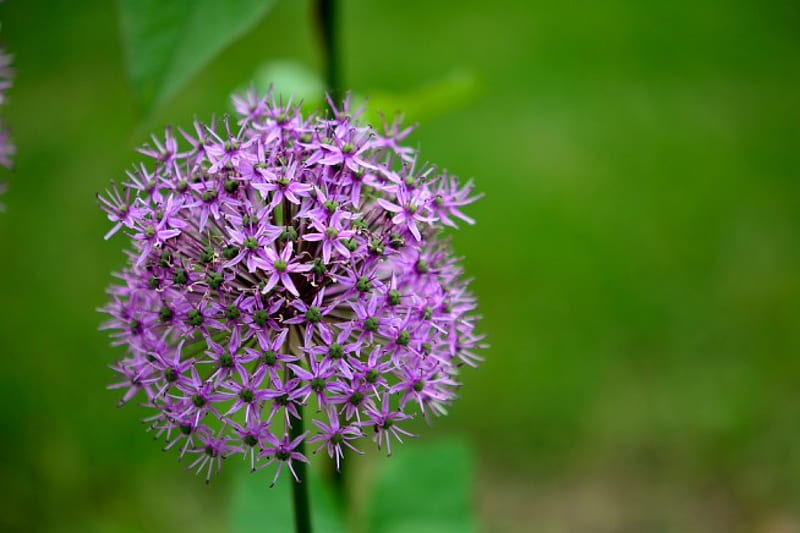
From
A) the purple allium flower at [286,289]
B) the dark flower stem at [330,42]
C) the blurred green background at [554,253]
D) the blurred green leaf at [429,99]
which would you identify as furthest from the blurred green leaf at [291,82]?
the purple allium flower at [286,289]

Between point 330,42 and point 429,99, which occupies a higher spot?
point 330,42

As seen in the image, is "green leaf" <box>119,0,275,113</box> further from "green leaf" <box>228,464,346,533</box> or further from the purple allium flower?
"green leaf" <box>228,464,346,533</box>

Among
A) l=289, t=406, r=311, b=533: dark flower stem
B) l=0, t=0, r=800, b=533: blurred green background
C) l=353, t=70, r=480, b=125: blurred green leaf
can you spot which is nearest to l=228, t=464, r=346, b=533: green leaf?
l=289, t=406, r=311, b=533: dark flower stem

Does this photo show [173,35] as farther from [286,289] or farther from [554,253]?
[554,253]

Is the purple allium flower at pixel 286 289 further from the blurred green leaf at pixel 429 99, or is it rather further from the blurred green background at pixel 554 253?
the blurred green background at pixel 554 253

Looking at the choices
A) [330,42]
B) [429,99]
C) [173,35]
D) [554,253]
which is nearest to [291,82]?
[330,42]

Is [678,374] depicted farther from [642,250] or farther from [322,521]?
[322,521]
